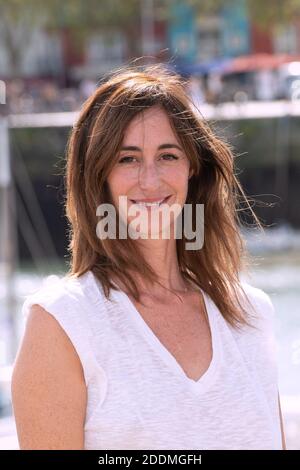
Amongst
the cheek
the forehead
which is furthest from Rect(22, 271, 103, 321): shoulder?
the forehead

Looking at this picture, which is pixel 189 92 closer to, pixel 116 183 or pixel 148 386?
pixel 116 183

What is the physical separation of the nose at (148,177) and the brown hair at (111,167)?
2.3 inches

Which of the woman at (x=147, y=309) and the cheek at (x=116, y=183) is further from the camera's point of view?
the cheek at (x=116, y=183)

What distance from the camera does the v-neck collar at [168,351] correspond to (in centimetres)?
164

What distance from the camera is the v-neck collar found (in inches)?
64.5

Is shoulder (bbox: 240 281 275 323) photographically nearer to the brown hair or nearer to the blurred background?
the brown hair

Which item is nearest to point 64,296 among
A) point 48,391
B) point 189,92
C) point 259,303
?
point 48,391

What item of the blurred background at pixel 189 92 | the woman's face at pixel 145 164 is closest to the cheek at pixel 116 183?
the woman's face at pixel 145 164

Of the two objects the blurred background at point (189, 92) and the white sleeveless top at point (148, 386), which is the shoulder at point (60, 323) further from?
the blurred background at point (189, 92)

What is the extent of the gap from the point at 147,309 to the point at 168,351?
102mm

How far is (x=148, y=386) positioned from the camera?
5.28 feet

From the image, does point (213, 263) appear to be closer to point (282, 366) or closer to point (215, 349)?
point (215, 349)

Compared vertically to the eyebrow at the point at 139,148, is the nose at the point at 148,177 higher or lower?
lower

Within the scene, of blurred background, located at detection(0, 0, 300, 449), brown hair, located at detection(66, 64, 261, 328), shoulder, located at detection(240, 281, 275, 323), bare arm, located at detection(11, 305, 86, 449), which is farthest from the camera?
blurred background, located at detection(0, 0, 300, 449)
